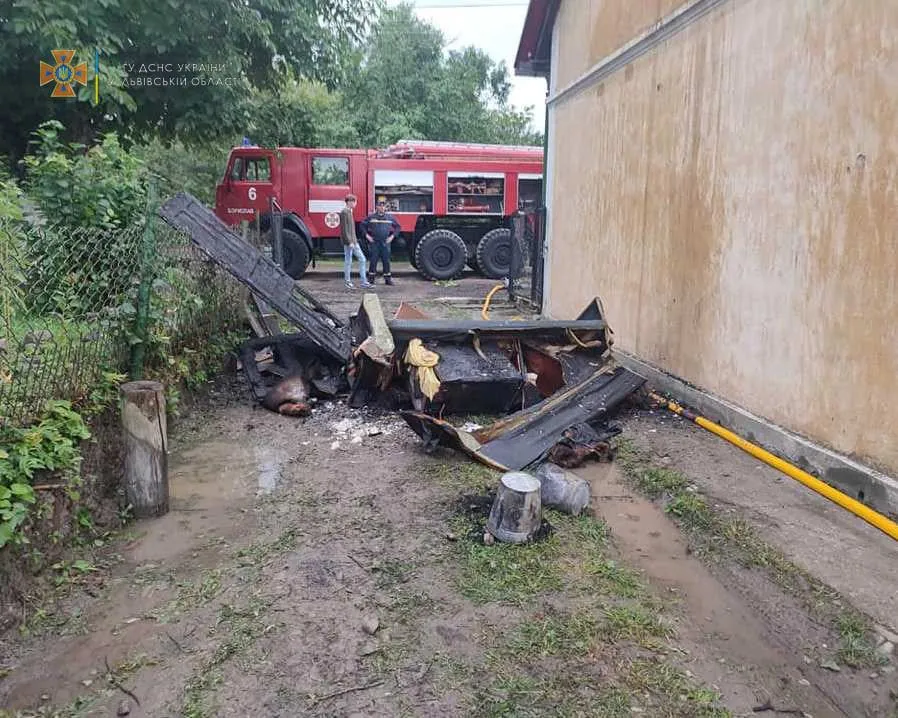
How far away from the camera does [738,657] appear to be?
2.72 metres

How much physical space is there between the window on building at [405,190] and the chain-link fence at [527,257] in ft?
8.39

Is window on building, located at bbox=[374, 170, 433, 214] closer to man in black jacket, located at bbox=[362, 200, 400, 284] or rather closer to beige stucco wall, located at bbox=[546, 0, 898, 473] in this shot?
man in black jacket, located at bbox=[362, 200, 400, 284]

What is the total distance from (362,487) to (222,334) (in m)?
3.19

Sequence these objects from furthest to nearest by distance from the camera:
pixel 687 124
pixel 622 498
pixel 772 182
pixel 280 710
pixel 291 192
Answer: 1. pixel 291 192
2. pixel 687 124
3. pixel 772 182
4. pixel 622 498
5. pixel 280 710

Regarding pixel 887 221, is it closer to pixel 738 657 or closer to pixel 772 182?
pixel 772 182

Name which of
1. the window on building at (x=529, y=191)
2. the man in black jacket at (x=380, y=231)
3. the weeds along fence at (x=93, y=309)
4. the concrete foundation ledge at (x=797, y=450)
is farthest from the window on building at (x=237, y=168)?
the concrete foundation ledge at (x=797, y=450)

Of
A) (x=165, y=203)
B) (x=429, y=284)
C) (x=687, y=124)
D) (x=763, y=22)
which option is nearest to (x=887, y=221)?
(x=763, y=22)

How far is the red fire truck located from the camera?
14547mm

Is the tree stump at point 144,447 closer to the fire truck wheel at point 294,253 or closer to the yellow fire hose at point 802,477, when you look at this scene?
the yellow fire hose at point 802,477

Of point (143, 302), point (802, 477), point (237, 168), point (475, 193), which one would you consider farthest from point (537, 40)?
point (802, 477)

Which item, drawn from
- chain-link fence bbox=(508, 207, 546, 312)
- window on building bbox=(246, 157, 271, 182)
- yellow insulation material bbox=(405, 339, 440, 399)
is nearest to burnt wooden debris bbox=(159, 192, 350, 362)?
yellow insulation material bbox=(405, 339, 440, 399)

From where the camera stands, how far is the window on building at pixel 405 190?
610 inches

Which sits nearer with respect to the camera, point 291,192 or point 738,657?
point 738,657

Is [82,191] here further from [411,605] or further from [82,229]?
[411,605]
